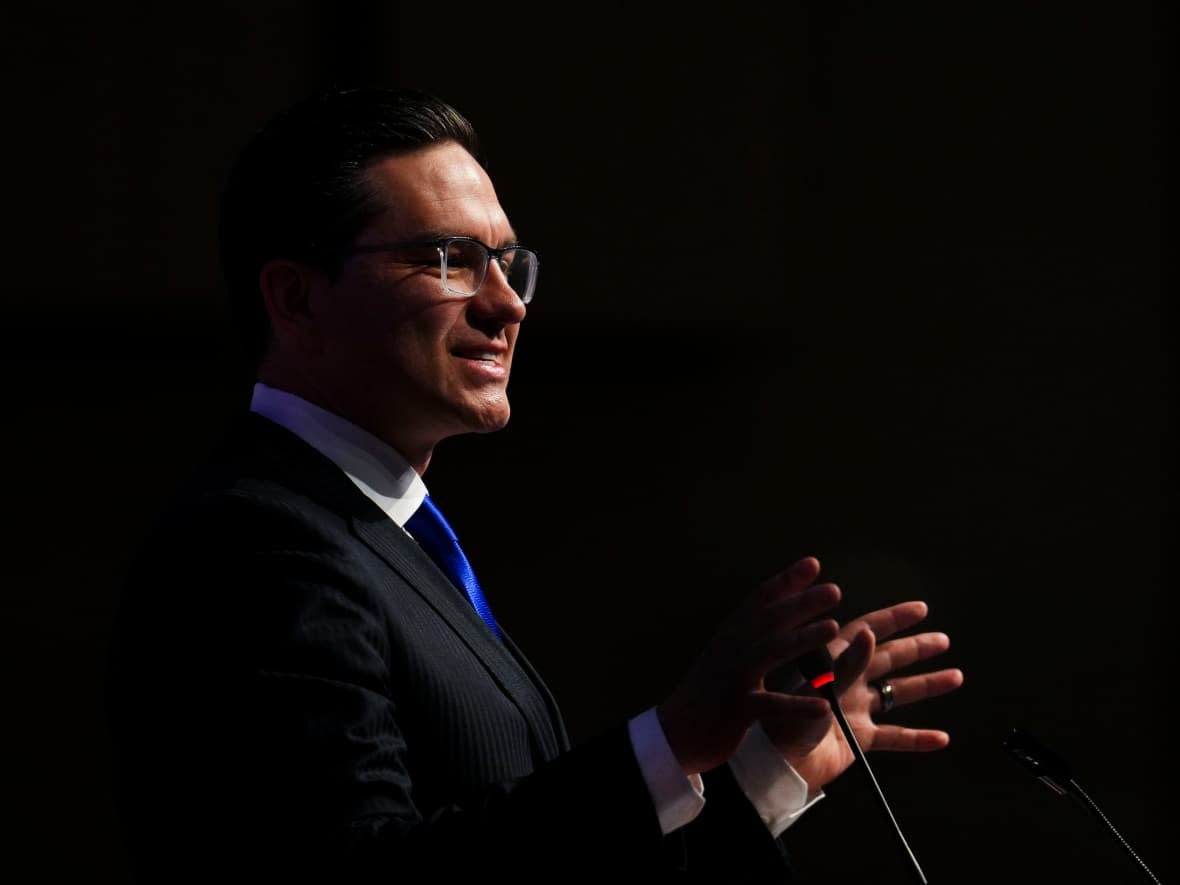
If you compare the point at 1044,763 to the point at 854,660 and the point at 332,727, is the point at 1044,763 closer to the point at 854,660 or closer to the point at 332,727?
the point at 854,660

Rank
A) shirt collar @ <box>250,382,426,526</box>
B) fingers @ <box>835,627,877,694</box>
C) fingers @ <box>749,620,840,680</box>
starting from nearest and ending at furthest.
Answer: fingers @ <box>749,620,840,680</box>
fingers @ <box>835,627,877,694</box>
shirt collar @ <box>250,382,426,526</box>

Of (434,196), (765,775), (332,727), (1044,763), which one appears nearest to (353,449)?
(434,196)

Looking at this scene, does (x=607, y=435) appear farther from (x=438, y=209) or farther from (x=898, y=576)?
(x=438, y=209)

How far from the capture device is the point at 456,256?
1438 mm

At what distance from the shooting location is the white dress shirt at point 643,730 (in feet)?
3.32

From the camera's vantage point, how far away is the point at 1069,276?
264 centimetres

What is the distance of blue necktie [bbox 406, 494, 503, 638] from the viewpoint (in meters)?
1.43

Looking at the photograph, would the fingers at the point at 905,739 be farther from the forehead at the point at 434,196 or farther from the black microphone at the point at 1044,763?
the forehead at the point at 434,196

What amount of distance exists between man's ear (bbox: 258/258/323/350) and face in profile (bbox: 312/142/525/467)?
11 mm

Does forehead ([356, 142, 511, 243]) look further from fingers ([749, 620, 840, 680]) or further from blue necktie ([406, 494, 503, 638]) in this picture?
fingers ([749, 620, 840, 680])

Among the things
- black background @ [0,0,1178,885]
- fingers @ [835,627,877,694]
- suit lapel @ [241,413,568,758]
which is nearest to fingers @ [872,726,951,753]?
fingers @ [835,627,877,694]

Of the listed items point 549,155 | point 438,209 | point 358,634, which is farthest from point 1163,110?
point 358,634

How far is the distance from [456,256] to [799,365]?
4.30ft

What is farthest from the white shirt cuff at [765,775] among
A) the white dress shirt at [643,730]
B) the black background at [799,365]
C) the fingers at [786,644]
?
the black background at [799,365]
